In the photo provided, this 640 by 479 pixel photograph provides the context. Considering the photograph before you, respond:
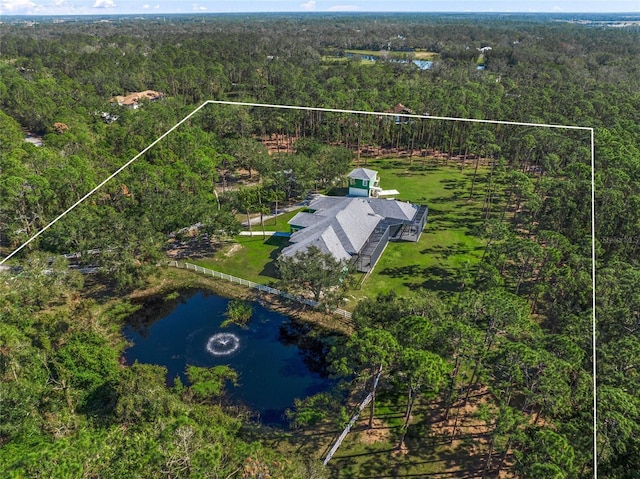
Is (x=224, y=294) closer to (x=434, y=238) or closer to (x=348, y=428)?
(x=348, y=428)

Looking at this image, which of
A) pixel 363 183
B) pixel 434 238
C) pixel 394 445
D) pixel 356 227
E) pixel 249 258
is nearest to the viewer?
pixel 394 445

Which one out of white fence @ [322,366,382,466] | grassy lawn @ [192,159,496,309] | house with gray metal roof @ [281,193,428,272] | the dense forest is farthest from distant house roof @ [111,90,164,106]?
white fence @ [322,366,382,466]

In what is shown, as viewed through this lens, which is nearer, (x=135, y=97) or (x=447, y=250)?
(x=447, y=250)

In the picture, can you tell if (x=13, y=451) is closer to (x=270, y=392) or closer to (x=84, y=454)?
(x=84, y=454)

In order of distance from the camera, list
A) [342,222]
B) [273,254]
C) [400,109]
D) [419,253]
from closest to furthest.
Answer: [342,222] → [273,254] → [419,253] → [400,109]

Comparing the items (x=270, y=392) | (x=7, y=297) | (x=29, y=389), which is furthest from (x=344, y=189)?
(x=29, y=389)

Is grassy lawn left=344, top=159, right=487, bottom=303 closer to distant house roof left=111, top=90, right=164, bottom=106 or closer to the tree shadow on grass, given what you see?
the tree shadow on grass

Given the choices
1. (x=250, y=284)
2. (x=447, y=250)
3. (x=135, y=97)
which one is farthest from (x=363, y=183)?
(x=135, y=97)
